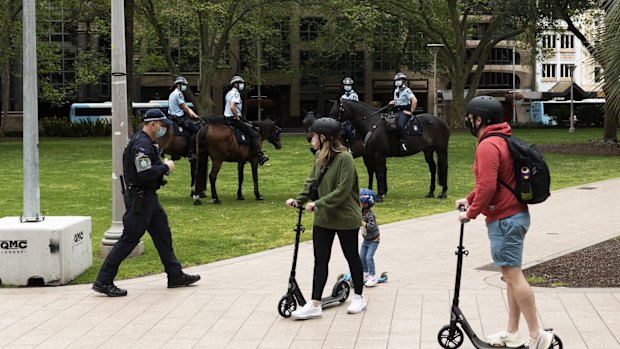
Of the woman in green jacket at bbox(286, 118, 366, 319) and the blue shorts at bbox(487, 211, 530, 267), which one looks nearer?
the blue shorts at bbox(487, 211, 530, 267)

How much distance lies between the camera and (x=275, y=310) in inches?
371

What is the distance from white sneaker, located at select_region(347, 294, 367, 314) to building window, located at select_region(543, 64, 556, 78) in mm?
111516

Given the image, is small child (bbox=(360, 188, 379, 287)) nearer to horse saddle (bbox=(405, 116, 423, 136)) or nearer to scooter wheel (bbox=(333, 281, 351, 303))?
scooter wheel (bbox=(333, 281, 351, 303))

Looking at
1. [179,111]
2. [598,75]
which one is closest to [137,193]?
[598,75]

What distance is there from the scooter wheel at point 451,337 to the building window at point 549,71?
112773 millimetres

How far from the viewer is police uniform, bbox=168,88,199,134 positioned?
814 inches

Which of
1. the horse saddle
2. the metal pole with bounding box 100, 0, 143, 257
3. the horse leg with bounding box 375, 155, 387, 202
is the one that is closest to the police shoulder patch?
the metal pole with bounding box 100, 0, 143, 257

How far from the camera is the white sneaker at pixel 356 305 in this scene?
9.12 m

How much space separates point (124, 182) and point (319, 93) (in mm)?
76748

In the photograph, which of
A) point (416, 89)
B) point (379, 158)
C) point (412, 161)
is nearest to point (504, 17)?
point (412, 161)

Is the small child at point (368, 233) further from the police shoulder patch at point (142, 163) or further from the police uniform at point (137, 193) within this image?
the police shoulder patch at point (142, 163)

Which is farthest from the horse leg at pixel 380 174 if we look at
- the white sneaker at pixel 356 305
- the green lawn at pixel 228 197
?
the white sneaker at pixel 356 305

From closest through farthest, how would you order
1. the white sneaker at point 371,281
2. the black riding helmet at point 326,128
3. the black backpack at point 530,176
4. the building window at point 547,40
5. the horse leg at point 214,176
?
the black backpack at point 530,176, the black riding helmet at point 326,128, the white sneaker at point 371,281, the horse leg at point 214,176, the building window at point 547,40

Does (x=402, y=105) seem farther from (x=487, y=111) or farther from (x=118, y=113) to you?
(x=487, y=111)
